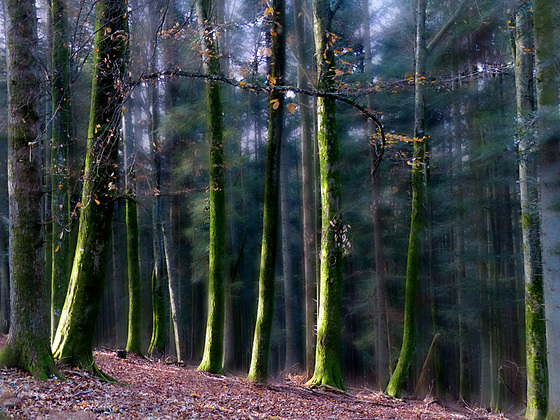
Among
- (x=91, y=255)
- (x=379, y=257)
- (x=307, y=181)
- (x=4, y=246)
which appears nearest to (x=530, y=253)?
(x=307, y=181)

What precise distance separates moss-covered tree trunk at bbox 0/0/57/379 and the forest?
3 centimetres

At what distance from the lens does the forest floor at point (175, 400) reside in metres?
4.54

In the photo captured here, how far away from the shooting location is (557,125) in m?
6.80

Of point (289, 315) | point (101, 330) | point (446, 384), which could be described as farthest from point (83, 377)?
point (101, 330)

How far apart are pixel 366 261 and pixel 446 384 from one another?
651 cm

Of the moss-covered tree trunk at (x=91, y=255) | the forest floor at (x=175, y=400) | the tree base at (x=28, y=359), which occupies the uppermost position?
the moss-covered tree trunk at (x=91, y=255)

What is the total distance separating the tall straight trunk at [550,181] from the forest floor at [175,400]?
8.20 ft

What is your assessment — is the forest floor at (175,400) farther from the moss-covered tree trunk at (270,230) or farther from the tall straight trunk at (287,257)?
the tall straight trunk at (287,257)

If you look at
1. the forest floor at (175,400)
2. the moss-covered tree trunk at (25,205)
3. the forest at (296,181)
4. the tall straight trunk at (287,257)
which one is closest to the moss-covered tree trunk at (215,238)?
the forest at (296,181)

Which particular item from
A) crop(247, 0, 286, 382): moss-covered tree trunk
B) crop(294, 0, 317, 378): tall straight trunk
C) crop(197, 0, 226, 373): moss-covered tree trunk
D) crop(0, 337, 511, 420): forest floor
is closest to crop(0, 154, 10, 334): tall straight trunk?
crop(0, 337, 511, 420): forest floor

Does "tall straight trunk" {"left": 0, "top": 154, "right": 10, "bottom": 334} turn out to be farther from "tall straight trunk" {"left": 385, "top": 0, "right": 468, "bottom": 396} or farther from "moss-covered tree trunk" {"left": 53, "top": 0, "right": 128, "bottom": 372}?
"tall straight trunk" {"left": 385, "top": 0, "right": 468, "bottom": 396}

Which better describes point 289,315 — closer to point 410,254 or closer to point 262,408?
point 410,254

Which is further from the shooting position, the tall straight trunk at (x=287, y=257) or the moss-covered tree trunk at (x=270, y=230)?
the tall straight trunk at (x=287, y=257)

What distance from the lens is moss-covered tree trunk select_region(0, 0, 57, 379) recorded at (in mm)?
5434
